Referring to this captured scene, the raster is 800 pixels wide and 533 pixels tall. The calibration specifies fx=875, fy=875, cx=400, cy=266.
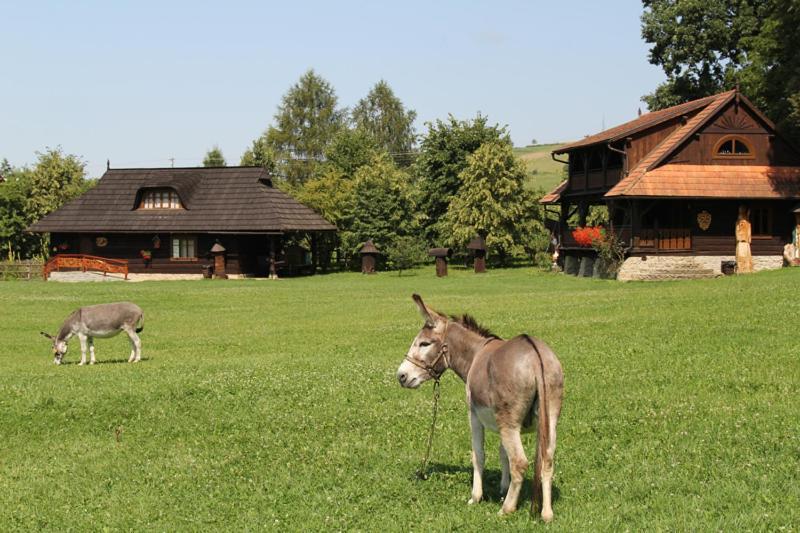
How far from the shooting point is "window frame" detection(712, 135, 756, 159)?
4341 cm

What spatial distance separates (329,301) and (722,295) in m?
15.9

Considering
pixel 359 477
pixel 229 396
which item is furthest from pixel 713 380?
pixel 229 396

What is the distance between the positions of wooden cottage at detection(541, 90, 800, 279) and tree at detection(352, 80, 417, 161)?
57.7 meters

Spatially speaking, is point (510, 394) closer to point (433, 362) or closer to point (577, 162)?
point (433, 362)

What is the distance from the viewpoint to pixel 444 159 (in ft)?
212

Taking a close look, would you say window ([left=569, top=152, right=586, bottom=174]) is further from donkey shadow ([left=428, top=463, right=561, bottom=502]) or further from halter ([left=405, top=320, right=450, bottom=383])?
halter ([left=405, top=320, right=450, bottom=383])

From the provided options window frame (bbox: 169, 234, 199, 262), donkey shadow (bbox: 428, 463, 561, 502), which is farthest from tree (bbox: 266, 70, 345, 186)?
donkey shadow (bbox: 428, 463, 561, 502)

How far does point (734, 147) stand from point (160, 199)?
3728 centimetres

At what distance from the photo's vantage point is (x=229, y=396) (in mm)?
14742

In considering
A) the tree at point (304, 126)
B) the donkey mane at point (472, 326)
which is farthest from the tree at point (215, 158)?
the donkey mane at point (472, 326)

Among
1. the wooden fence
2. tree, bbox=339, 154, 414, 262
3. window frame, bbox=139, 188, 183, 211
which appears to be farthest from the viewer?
tree, bbox=339, 154, 414, 262

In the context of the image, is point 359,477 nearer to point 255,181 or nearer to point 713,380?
point 713,380

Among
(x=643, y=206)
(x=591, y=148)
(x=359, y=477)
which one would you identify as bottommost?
(x=359, y=477)

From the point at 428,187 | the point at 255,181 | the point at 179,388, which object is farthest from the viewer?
the point at 428,187
